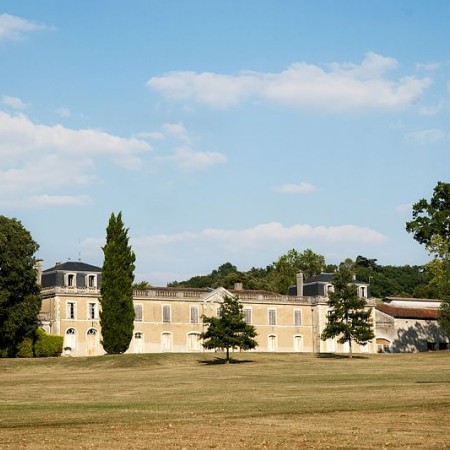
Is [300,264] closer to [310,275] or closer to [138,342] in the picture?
[310,275]

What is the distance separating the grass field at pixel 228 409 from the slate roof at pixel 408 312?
34.4 meters

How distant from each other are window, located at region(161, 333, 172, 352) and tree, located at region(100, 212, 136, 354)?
12421mm

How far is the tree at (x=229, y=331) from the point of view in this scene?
2603 inches

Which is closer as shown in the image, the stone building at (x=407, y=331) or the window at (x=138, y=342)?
the window at (x=138, y=342)

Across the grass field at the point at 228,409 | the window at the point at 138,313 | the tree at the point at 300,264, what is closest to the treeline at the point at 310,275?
the tree at the point at 300,264

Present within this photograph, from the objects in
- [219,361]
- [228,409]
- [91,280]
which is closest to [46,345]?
[91,280]

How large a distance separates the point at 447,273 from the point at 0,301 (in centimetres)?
3202

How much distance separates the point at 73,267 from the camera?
85.8m

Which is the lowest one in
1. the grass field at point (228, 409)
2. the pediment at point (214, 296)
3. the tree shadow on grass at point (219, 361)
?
the grass field at point (228, 409)

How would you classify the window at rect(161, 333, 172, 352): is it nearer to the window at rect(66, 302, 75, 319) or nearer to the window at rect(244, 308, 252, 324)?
the window at rect(244, 308, 252, 324)

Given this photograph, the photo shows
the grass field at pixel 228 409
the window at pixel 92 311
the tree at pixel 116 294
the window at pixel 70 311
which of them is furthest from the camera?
the window at pixel 92 311

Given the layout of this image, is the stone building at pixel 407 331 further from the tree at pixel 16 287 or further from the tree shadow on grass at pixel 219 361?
the tree at pixel 16 287

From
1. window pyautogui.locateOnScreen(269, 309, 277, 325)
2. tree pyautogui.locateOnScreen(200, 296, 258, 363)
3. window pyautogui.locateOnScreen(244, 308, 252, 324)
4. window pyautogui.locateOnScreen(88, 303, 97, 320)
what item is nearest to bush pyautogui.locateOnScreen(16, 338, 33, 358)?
window pyautogui.locateOnScreen(88, 303, 97, 320)

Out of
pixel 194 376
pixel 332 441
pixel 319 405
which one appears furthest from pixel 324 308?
pixel 332 441
